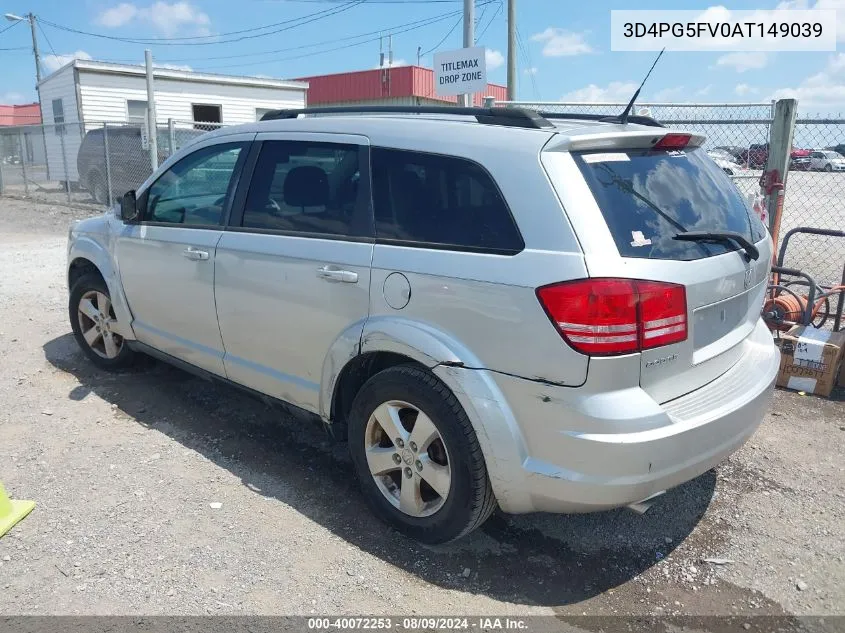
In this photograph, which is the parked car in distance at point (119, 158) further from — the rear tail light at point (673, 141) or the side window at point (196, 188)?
the rear tail light at point (673, 141)

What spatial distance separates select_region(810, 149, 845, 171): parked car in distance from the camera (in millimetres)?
7762

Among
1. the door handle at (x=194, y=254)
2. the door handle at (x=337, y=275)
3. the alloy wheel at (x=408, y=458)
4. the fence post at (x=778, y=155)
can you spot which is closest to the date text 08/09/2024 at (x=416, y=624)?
the alloy wheel at (x=408, y=458)

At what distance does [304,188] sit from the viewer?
3.62 meters

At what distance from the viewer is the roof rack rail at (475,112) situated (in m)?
2.96

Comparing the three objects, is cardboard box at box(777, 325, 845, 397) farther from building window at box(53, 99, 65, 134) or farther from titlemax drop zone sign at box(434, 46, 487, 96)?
building window at box(53, 99, 65, 134)

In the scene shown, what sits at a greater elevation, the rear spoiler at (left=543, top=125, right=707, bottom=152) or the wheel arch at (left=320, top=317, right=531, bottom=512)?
the rear spoiler at (left=543, top=125, right=707, bottom=152)

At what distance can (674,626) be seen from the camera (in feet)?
8.88

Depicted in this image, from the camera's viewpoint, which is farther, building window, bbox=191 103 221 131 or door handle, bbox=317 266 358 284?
building window, bbox=191 103 221 131

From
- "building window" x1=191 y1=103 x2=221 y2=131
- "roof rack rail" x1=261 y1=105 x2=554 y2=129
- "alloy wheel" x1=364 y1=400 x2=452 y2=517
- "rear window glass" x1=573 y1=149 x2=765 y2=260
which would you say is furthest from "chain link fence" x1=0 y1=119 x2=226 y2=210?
"rear window glass" x1=573 y1=149 x2=765 y2=260

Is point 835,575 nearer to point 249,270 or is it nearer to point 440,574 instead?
point 440,574

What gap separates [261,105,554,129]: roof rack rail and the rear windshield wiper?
723 millimetres

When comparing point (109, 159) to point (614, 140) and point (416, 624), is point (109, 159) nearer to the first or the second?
point (614, 140)

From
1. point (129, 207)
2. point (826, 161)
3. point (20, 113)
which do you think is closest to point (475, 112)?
point (129, 207)

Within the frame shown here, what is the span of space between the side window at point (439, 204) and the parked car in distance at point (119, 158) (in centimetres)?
1309
